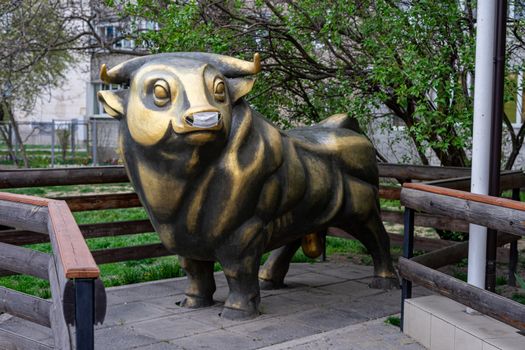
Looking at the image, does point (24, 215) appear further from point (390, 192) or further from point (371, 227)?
point (390, 192)

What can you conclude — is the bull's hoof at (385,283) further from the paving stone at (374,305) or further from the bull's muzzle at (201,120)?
the bull's muzzle at (201,120)

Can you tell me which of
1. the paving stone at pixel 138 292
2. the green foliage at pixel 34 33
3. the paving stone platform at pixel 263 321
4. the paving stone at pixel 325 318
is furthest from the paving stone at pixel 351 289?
the green foliage at pixel 34 33

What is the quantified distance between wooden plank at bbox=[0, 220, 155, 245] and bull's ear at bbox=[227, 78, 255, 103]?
217 centimetres

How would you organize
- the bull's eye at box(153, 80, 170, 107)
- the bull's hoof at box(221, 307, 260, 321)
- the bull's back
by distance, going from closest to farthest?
the bull's eye at box(153, 80, 170, 107)
the bull's hoof at box(221, 307, 260, 321)
the bull's back

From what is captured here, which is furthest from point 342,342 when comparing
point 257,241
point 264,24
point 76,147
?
point 76,147

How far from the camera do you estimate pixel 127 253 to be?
721 cm

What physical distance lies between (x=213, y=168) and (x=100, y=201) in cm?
209

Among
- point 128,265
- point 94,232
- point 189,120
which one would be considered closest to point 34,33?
point 128,265

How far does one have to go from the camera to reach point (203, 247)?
556 centimetres

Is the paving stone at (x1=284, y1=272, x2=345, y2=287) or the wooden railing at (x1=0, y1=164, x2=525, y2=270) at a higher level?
the wooden railing at (x1=0, y1=164, x2=525, y2=270)

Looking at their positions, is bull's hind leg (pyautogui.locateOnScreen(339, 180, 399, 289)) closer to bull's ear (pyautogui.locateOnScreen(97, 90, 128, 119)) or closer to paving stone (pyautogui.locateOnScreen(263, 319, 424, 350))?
paving stone (pyautogui.locateOnScreen(263, 319, 424, 350))

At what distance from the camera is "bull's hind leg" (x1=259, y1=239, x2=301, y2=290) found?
22.5 feet

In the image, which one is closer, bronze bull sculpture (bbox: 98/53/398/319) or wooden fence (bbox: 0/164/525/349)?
bronze bull sculpture (bbox: 98/53/398/319)

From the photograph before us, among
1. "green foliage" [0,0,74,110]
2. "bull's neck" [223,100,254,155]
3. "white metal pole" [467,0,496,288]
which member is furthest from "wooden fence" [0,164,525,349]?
"green foliage" [0,0,74,110]
